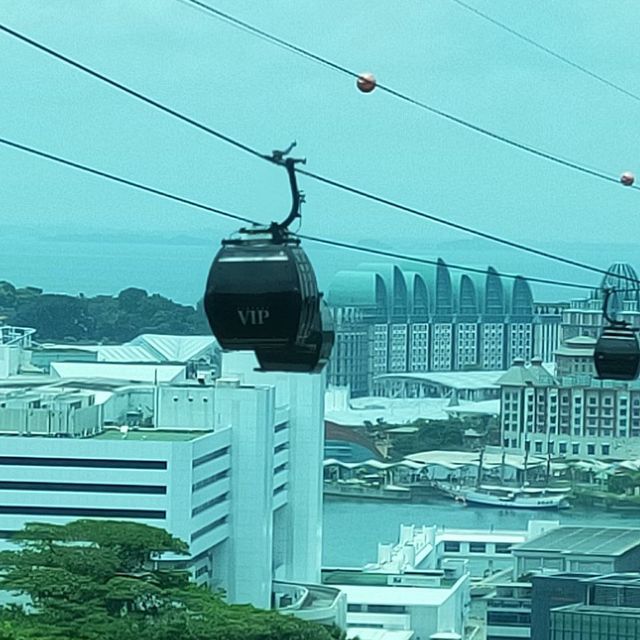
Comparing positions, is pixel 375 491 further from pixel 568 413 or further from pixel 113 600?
pixel 113 600

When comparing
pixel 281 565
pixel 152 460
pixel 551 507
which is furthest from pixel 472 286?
pixel 281 565

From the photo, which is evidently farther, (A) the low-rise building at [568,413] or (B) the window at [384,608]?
(B) the window at [384,608]

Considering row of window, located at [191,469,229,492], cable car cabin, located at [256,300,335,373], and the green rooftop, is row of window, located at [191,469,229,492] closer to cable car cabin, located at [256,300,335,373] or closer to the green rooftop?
the green rooftop

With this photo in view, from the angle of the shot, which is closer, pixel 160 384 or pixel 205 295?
pixel 205 295

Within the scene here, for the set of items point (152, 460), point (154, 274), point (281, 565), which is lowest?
point (281, 565)

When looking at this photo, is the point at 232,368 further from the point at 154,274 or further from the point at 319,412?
the point at 154,274

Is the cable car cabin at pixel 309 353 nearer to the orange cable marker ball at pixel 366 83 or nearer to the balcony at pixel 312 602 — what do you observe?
the orange cable marker ball at pixel 366 83

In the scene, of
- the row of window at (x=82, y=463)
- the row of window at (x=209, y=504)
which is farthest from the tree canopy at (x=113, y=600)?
the row of window at (x=209, y=504)
